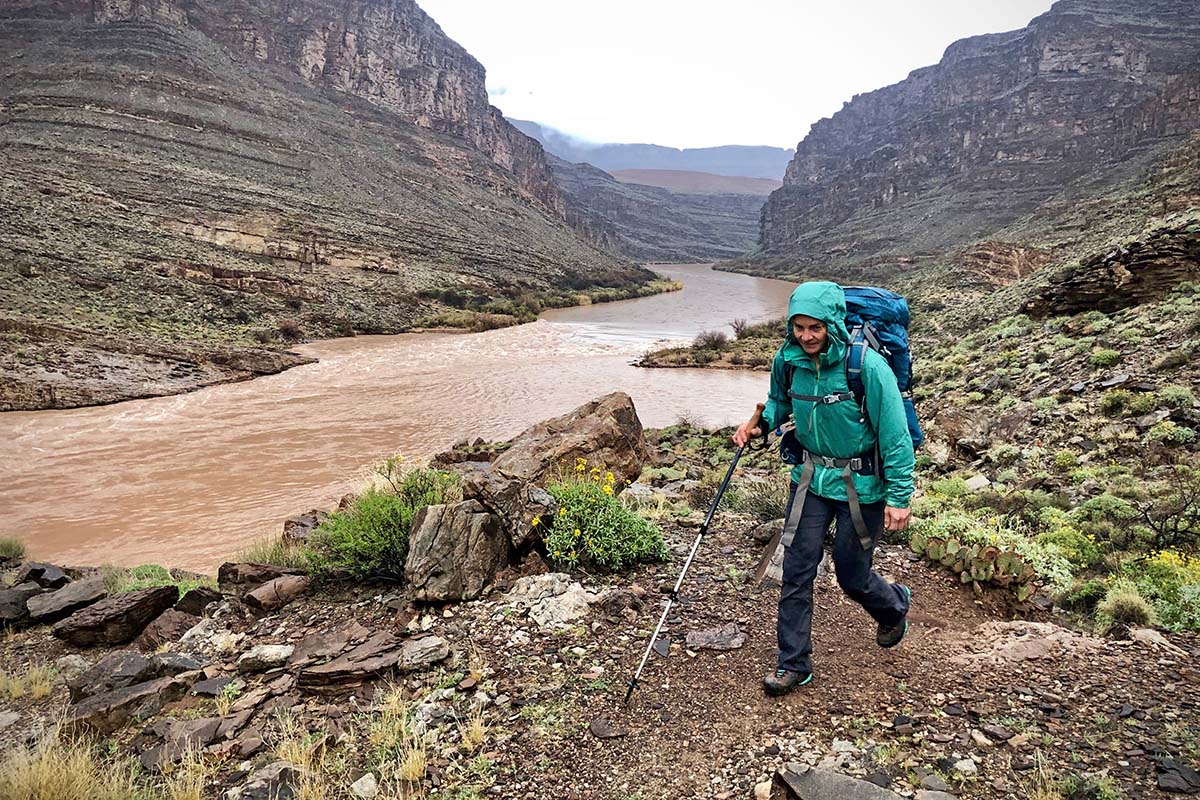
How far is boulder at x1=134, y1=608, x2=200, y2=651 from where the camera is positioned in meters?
4.62

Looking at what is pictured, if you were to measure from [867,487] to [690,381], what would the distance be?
2102cm

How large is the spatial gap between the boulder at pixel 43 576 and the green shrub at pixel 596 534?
18.5 ft

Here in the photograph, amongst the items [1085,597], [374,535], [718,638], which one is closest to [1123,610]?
[1085,597]

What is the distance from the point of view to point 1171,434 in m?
6.15

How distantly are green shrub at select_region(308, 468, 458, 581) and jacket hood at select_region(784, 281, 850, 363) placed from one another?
359cm

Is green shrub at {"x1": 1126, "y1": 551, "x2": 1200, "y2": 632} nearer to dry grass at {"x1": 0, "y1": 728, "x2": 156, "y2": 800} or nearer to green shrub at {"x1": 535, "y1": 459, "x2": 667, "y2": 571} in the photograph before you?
green shrub at {"x1": 535, "y1": 459, "x2": 667, "y2": 571}

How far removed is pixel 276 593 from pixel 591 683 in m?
3.04

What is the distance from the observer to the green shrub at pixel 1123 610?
353cm

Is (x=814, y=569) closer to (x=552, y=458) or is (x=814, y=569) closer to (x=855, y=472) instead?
(x=855, y=472)

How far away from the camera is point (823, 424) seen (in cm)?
295

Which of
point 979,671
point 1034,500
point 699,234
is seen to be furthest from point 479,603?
point 699,234

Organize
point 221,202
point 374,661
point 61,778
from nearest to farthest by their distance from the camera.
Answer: point 61,778, point 374,661, point 221,202

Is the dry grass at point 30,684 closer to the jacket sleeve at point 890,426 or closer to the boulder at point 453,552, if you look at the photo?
the boulder at point 453,552

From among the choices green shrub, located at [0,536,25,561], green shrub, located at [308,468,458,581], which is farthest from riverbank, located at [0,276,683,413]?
green shrub, located at [308,468,458,581]
